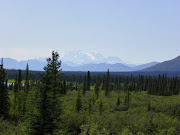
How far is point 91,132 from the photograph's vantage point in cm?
1012

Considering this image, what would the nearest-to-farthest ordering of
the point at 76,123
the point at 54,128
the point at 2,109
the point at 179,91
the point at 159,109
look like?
the point at 54,128 < the point at 76,123 < the point at 2,109 < the point at 159,109 < the point at 179,91

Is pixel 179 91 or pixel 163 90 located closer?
pixel 163 90

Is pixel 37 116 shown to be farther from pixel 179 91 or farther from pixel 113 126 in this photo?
pixel 179 91

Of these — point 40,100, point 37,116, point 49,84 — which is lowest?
point 37,116

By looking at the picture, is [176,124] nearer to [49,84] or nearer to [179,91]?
[49,84]

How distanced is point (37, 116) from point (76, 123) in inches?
208

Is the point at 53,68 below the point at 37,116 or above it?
above

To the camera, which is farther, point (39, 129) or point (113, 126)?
point (113, 126)

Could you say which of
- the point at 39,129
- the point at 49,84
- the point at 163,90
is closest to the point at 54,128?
the point at 39,129

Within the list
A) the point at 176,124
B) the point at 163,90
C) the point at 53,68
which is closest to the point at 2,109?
the point at 53,68

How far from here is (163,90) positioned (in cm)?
9588

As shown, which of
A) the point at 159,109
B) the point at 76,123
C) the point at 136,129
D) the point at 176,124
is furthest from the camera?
the point at 159,109

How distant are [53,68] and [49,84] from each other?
4726mm

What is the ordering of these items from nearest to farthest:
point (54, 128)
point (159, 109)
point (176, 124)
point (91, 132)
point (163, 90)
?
point (91, 132)
point (54, 128)
point (176, 124)
point (159, 109)
point (163, 90)
